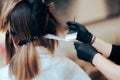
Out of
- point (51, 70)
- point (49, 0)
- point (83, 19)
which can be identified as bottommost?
point (51, 70)

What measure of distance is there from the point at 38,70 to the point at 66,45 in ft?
0.58

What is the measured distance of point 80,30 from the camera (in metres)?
1.32

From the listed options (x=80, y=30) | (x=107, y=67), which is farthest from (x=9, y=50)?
(x=107, y=67)

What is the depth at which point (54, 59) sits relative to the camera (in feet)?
4.36

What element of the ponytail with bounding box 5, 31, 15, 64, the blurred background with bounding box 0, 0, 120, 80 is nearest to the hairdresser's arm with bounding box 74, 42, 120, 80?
the blurred background with bounding box 0, 0, 120, 80

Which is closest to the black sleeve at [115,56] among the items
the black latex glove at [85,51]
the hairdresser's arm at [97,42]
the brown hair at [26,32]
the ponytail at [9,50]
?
the hairdresser's arm at [97,42]

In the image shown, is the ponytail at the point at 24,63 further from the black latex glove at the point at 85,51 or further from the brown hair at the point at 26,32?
the black latex glove at the point at 85,51

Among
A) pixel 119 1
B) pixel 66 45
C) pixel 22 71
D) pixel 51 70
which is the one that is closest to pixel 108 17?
pixel 119 1

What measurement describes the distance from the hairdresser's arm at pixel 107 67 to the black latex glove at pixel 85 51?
0.02 meters

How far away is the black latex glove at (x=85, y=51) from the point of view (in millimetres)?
1293

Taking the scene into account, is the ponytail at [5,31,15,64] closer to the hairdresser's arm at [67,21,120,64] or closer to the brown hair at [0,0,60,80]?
the brown hair at [0,0,60,80]

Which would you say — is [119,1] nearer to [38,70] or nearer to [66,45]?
[66,45]

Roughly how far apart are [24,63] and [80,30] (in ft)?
0.99

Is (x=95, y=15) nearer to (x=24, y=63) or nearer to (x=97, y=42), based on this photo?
(x=97, y=42)
